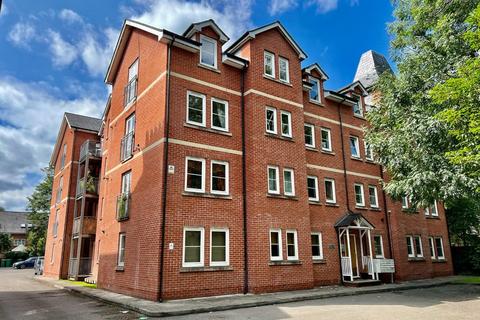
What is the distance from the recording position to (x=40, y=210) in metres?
52.0

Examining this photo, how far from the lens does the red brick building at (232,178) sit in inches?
537

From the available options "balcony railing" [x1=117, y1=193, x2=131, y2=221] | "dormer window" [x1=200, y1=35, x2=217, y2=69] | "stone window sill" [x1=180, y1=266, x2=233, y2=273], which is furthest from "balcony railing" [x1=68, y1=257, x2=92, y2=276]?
"dormer window" [x1=200, y1=35, x2=217, y2=69]

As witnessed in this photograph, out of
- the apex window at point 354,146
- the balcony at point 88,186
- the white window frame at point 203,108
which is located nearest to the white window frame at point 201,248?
the white window frame at point 203,108

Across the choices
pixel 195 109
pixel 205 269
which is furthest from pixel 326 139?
pixel 205 269

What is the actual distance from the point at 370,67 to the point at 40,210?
4922 centimetres

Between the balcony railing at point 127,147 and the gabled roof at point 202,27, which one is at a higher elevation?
the gabled roof at point 202,27

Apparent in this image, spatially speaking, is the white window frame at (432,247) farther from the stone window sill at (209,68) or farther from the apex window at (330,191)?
the stone window sill at (209,68)

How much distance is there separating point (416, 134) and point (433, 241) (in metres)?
12.6

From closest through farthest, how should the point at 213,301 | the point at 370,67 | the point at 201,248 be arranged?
the point at 213,301
the point at 201,248
the point at 370,67

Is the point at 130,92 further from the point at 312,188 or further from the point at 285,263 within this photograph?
the point at 285,263

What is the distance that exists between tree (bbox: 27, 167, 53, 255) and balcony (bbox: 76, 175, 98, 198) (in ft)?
105

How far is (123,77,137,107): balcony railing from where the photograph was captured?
57.1ft

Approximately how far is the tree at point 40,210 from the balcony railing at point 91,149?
103ft

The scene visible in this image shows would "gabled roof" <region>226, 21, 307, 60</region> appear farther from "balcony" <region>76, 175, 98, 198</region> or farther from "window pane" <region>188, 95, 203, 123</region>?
"balcony" <region>76, 175, 98, 198</region>
